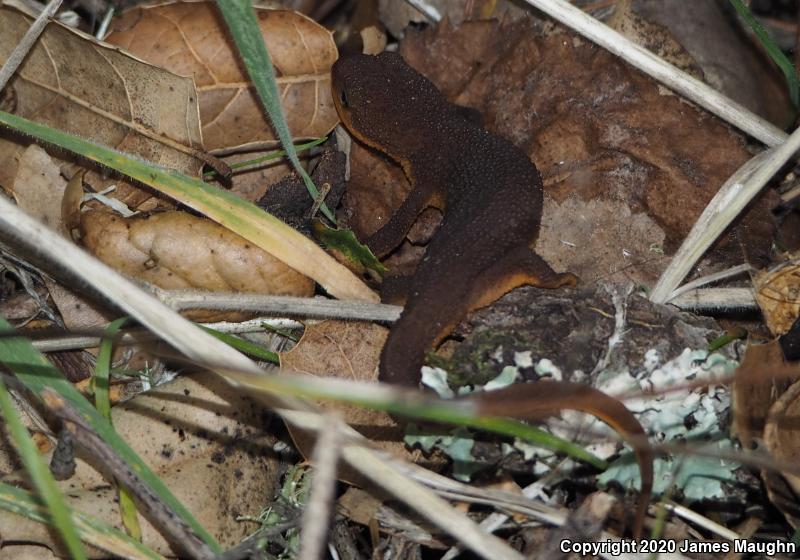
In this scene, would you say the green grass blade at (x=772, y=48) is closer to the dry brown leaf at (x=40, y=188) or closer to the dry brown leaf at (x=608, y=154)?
the dry brown leaf at (x=608, y=154)

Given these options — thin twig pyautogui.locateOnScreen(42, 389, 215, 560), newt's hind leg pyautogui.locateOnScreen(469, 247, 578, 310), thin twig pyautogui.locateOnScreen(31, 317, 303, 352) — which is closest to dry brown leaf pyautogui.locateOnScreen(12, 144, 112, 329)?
thin twig pyautogui.locateOnScreen(31, 317, 303, 352)

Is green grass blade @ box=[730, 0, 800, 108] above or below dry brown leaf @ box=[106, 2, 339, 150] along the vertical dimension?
above

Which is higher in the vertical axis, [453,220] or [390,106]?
[390,106]

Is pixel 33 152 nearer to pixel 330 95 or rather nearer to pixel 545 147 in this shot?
pixel 330 95

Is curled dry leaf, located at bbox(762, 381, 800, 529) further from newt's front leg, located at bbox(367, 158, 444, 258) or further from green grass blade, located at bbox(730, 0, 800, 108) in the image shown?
newt's front leg, located at bbox(367, 158, 444, 258)

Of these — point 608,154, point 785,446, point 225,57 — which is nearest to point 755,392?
point 785,446

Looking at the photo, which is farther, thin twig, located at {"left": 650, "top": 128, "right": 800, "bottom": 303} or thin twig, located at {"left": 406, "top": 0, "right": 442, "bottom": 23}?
thin twig, located at {"left": 406, "top": 0, "right": 442, "bottom": 23}

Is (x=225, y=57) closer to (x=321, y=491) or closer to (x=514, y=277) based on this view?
(x=514, y=277)
